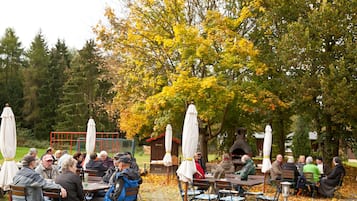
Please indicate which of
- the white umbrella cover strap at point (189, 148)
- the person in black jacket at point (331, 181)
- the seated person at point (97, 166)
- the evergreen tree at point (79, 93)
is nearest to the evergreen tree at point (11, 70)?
the evergreen tree at point (79, 93)

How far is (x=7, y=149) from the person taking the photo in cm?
947

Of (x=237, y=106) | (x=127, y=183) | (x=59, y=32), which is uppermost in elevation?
(x=59, y=32)

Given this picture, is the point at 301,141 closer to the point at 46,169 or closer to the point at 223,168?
the point at 223,168

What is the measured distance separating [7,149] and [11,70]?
46936mm

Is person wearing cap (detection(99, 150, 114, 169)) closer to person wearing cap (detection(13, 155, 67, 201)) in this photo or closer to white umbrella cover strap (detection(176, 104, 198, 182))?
white umbrella cover strap (detection(176, 104, 198, 182))

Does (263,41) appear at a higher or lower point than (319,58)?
higher

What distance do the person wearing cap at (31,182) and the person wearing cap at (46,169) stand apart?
1642mm

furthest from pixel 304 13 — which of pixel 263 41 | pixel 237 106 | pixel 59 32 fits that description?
pixel 59 32

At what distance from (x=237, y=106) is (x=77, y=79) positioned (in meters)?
30.4

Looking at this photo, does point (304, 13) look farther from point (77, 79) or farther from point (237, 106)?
point (77, 79)

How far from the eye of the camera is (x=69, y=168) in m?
7.80

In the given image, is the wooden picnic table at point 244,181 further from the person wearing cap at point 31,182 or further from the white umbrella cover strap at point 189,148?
the person wearing cap at point 31,182

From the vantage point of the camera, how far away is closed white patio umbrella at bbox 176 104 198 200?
9.75 m

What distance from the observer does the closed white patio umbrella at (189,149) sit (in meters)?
9.75
